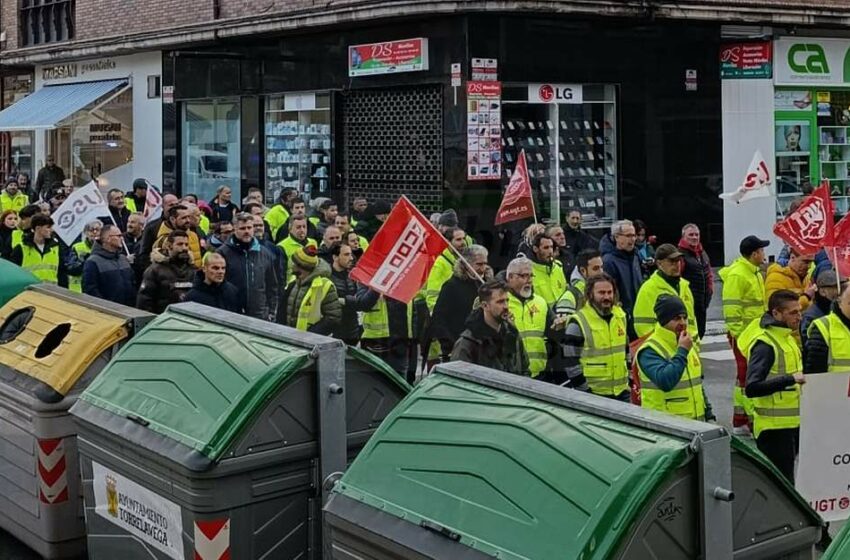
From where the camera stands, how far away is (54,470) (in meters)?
6.40

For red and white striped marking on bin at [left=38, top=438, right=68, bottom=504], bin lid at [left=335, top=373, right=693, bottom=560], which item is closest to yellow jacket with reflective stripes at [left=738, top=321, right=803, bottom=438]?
bin lid at [left=335, top=373, right=693, bottom=560]

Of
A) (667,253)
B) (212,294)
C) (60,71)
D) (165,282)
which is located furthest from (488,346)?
(60,71)

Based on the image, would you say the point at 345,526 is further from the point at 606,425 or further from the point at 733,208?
the point at 733,208

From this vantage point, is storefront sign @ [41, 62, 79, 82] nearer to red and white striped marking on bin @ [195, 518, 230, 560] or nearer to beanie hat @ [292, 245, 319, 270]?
beanie hat @ [292, 245, 319, 270]

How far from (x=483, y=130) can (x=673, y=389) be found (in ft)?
33.3

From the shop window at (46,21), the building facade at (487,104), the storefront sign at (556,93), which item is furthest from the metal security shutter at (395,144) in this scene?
the shop window at (46,21)

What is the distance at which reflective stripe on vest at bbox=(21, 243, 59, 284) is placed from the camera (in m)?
12.4

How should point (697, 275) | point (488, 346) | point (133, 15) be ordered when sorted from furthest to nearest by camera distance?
1. point (133, 15)
2. point (697, 275)
3. point (488, 346)

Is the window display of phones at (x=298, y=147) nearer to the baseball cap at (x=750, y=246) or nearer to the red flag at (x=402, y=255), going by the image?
the baseball cap at (x=750, y=246)

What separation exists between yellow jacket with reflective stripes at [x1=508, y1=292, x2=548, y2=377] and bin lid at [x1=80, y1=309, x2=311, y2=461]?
9.29 ft

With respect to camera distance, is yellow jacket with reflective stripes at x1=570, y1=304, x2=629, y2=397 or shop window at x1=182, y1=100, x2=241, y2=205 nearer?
yellow jacket with reflective stripes at x1=570, y1=304, x2=629, y2=397

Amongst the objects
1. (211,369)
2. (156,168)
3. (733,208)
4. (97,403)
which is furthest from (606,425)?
(156,168)

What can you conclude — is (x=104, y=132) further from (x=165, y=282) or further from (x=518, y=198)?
(x=165, y=282)

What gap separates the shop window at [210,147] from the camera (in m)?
21.3
